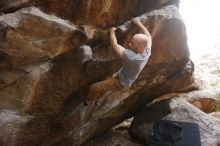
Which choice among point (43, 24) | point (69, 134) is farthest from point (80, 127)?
point (43, 24)

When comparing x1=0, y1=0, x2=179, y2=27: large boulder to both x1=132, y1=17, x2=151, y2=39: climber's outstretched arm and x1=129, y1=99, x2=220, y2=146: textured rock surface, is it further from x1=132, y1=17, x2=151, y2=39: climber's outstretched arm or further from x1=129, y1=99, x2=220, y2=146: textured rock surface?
x1=129, y1=99, x2=220, y2=146: textured rock surface

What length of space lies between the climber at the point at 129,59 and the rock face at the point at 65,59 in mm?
268

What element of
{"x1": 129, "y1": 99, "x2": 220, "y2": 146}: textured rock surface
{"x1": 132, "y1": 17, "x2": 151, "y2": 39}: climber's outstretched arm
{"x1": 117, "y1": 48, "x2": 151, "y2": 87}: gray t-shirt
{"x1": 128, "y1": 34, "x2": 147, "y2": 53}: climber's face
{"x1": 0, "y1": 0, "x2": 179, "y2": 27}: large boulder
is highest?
{"x1": 0, "y1": 0, "x2": 179, "y2": 27}: large boulder

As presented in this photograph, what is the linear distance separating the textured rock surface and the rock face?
88 centimetres

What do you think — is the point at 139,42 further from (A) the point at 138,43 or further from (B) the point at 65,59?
(B) the point at 65,59

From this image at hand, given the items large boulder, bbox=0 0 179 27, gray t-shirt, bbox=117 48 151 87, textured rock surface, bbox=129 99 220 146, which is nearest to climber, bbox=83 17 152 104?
gray t-shirt, bbox=117 48 151 87

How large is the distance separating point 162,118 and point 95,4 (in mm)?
3882

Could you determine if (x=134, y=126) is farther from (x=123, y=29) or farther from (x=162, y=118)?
(x=123, y=29)

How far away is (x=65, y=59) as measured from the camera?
655 centimetres

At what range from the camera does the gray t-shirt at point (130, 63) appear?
6.20m

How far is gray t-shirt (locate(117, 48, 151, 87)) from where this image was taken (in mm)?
6202

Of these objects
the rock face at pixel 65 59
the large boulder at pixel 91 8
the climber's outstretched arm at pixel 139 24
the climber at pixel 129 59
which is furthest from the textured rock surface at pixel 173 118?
the large boulder at pixel 91 8

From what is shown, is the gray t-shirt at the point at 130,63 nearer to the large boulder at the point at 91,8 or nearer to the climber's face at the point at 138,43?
the climber's face at the point at 138,43

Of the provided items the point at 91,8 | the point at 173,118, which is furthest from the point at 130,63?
the point at 173,118
